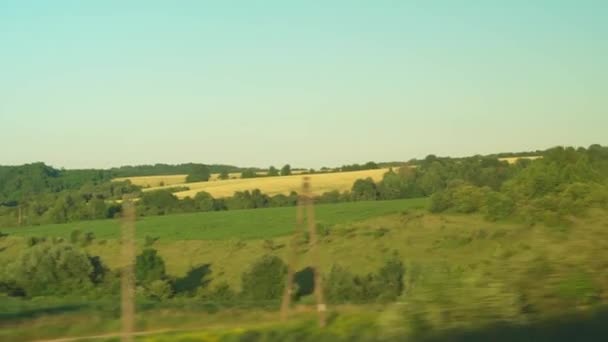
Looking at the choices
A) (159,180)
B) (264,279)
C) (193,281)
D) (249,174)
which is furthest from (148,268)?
(249,174)

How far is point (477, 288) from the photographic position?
6996 millimetres

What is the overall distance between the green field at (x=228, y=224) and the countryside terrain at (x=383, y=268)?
132 mm

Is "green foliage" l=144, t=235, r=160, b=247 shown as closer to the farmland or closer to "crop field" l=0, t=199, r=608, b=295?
"crop field" l=0, t=199, r=608, b=295

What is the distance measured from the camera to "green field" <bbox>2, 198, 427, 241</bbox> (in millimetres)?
25562

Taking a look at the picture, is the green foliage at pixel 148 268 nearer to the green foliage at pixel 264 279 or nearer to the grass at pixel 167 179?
the green foliage at pixel 264 279

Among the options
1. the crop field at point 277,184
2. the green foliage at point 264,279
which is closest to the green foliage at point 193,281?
the green foliage at point 264,279

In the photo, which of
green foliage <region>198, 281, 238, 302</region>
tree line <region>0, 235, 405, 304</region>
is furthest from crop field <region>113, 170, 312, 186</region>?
green foliage <region>198, 281, 238, 302</region>

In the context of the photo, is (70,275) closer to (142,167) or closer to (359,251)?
(359,251)

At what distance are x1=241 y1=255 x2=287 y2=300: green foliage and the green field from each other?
4764 millimetres

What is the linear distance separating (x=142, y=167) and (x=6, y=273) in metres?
A: 45.3

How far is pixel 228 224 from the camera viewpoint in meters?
32.0

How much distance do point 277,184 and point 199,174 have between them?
1575cm

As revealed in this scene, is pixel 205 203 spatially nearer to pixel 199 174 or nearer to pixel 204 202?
pixel 204 202

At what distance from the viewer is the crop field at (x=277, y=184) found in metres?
37.6
